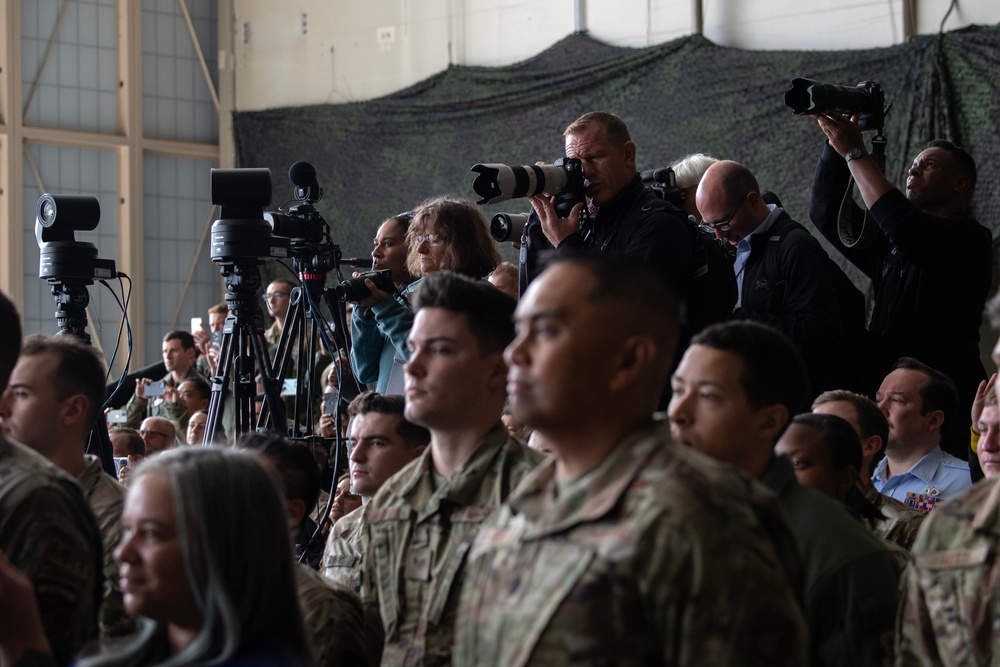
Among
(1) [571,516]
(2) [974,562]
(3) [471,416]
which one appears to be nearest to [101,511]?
(3) [471,416]

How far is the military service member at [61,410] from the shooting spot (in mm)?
2387

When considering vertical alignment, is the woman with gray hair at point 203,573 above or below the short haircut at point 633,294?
below

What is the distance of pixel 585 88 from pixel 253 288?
11.7 feet

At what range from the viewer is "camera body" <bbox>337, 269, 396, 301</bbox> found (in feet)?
10.4

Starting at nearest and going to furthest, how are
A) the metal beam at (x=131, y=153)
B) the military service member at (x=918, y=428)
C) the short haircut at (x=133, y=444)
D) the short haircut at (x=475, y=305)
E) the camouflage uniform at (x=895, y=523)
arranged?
the short haircut at (x=475, y=305), the camouflage uniform at (x=895, y=523), the military service member at (x=918, y=428), the short haircut at (x=133, y=444), the metal beam at (x=131, y=153)

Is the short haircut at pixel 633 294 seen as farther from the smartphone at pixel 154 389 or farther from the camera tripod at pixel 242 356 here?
the smartphone at pixel 154 389

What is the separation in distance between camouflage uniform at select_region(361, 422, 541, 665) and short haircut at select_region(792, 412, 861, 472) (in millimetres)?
576

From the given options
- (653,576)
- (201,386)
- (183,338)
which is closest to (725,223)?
(653,576)

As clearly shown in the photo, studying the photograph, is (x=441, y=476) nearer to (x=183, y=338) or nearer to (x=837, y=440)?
(x=837, y=440)

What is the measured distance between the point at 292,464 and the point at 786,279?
1.40 meters

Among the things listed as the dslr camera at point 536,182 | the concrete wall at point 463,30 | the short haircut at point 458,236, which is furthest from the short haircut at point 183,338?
the dslr camera at point 536,182

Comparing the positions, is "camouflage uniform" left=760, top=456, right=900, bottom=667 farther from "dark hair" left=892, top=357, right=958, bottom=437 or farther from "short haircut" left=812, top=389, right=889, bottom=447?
"dark hair" left=892, top=357, right=958, bottom=437

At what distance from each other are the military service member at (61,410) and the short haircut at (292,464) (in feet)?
0.97

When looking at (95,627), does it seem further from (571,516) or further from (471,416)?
(571,516)
